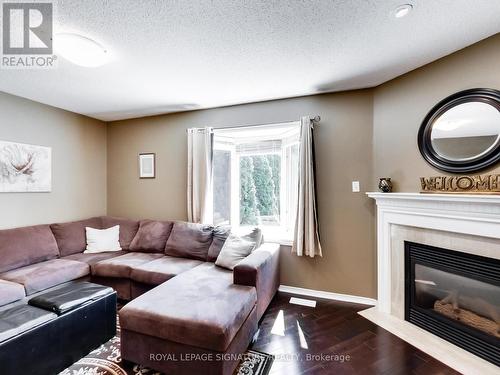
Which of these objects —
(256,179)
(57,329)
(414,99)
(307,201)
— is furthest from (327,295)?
(57,329)

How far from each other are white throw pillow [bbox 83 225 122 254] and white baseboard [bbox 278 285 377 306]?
2.33m

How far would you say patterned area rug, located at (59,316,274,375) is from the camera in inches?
65.4

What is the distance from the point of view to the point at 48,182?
10.4ft

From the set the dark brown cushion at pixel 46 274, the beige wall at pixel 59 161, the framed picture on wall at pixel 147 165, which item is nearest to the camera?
the dark brown cushion at pixel 46 274

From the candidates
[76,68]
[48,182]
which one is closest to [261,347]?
[76,68]

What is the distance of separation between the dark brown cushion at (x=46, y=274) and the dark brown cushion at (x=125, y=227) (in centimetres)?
63

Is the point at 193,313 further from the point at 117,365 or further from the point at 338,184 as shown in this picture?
→ the point at 338,184

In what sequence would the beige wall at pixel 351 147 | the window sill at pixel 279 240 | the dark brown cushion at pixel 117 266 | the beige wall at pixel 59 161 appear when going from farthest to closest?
the window sill at pixel 279 240 → the beige wall at pixel 59 161 → the dark brown cushion at pixel 117 266 → the beige wall at pixel 351 147

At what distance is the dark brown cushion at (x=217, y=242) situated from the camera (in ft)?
9.09

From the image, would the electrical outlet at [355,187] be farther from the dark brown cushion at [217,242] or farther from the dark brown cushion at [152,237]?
the dark brown cushion at [152,237]

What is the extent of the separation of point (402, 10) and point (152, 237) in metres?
3.34

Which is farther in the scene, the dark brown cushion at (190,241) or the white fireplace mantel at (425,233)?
the dark brown cushion at (190,241)

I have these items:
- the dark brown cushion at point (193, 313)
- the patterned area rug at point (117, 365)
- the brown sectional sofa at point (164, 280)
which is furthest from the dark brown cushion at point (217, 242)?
the patterned area rug at point (117, 365)

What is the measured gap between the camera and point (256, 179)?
3441mm
